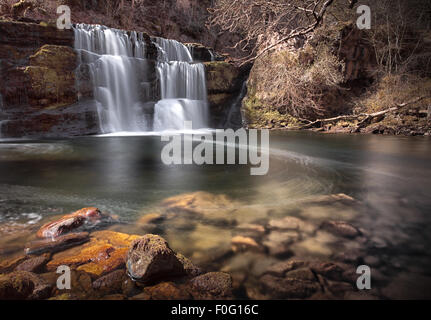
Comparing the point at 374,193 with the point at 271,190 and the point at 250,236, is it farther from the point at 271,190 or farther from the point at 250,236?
the point at 250,236

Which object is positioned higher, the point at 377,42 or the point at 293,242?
the point at 377,42

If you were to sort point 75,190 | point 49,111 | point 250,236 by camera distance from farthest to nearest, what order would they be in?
1. point 49,111
2. point 75,190
3. point 250,236

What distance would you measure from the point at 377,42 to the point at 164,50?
41.6 feet

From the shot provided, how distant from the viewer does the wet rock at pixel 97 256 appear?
189cm

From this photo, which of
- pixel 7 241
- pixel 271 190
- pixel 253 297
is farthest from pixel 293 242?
pixel 7 241

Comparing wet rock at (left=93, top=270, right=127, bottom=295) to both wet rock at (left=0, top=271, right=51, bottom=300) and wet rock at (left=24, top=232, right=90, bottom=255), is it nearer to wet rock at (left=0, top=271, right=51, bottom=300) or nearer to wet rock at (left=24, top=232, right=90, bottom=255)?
wet rock at (left=0, top=271, right=51, bottom=300)

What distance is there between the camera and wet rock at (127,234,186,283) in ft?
5.66

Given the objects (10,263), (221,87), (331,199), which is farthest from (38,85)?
(331,199)

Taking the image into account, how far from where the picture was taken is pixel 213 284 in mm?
1718

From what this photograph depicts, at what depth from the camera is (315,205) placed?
3.26m

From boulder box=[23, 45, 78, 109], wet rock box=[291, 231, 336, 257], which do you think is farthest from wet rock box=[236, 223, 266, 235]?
boulder box=[23, 45, 78, 109]

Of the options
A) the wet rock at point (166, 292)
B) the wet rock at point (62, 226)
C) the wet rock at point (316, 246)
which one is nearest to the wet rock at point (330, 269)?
the wet rock at point (316, 246)

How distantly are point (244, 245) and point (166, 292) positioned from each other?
86cm

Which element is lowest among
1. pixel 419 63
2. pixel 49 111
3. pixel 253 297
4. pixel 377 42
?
pixel 253 297
